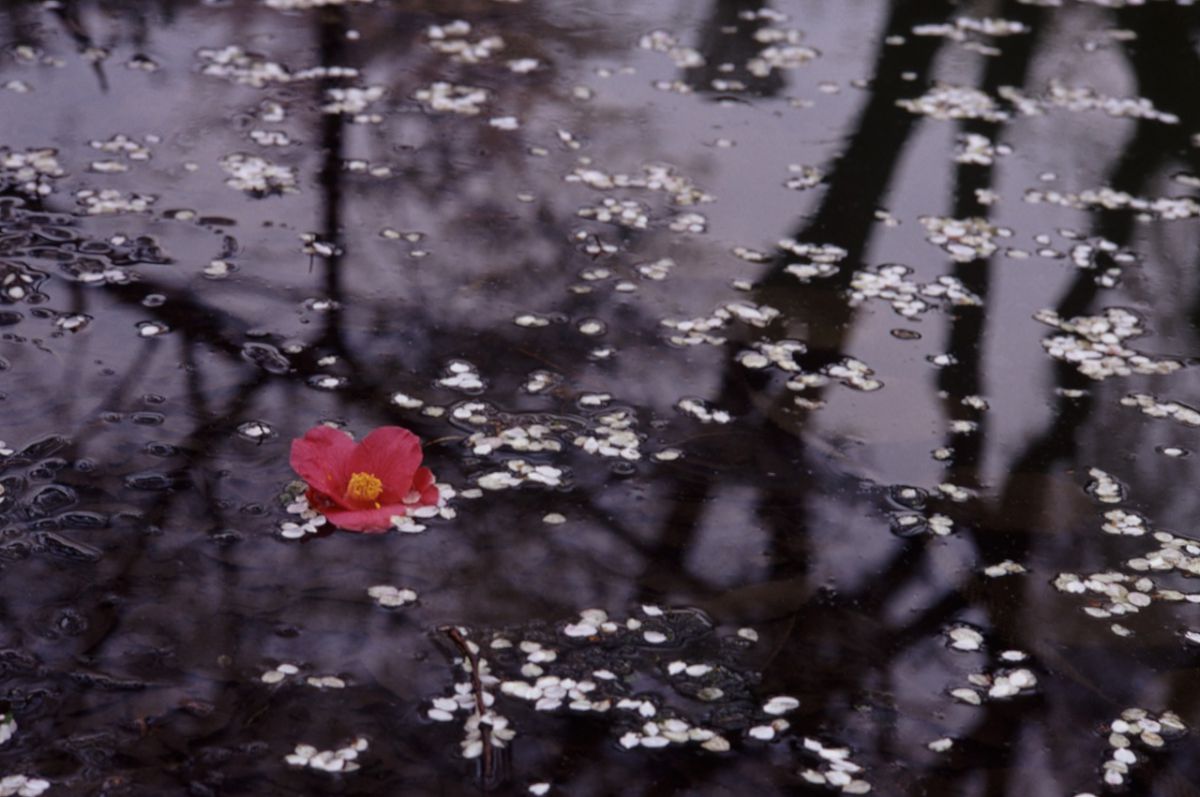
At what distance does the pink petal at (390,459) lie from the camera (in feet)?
8.84

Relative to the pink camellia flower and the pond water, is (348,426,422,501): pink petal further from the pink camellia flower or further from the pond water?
the pond water

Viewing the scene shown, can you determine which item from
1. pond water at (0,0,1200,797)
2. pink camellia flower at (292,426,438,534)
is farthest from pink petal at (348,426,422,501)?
pond water at (0,0,1200,797)

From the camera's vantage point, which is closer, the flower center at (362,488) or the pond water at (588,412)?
the pond water at (588,412)

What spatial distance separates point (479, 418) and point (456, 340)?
1.22ft

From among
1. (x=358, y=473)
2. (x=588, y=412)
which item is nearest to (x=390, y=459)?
(x=358, y=473)

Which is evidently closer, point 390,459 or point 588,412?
point 390,459

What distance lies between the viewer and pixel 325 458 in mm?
2693

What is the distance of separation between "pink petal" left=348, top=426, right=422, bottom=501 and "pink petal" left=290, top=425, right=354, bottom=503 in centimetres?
2

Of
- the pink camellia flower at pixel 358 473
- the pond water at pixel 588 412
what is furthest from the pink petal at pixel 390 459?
the pond water at pixel 588 412

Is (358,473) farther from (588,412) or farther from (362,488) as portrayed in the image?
(588,412)

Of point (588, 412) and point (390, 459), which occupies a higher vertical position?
point (390, 459)

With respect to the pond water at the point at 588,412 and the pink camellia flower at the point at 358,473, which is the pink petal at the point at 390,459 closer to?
the pink camellia flower at the point at 358,473

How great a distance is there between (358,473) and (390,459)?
69mm

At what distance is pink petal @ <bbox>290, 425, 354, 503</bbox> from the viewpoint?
105 inches
